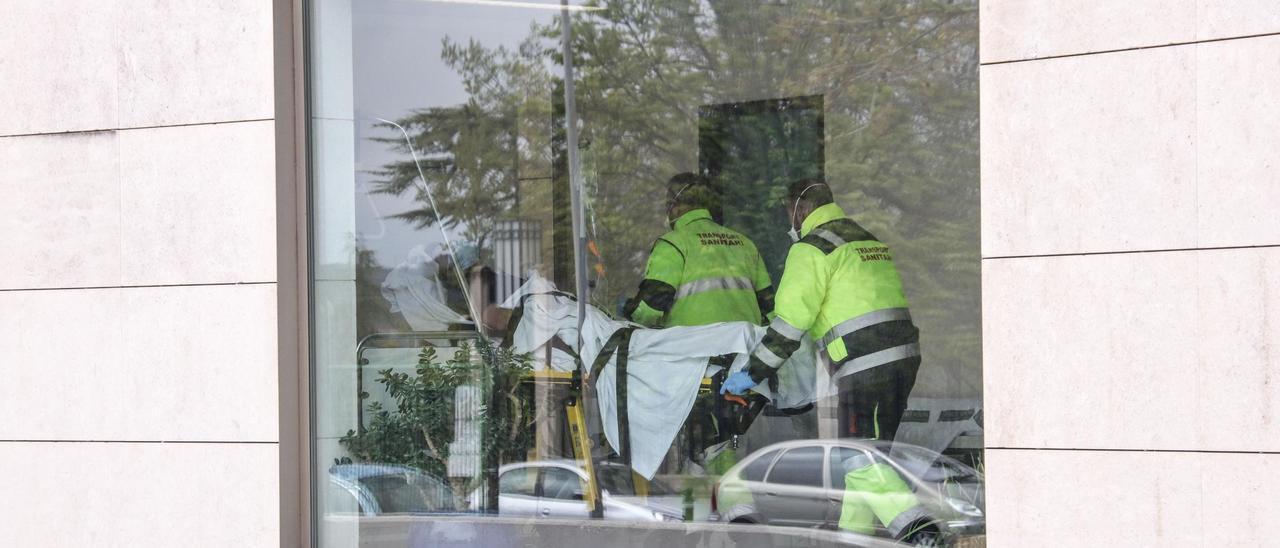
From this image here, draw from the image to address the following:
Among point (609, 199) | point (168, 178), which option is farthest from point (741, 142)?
point (168, 178)

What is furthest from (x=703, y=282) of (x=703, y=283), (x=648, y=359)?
(x=648, y=359)

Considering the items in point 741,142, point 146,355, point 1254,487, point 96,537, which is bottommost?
point 96,537

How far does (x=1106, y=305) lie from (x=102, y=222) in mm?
3177

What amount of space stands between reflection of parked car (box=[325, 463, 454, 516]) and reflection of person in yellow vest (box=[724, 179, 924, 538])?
114 centimetres

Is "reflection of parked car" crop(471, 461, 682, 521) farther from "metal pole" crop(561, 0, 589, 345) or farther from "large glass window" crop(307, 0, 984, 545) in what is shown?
"metal pole" crop(561, 0, 589, 345)

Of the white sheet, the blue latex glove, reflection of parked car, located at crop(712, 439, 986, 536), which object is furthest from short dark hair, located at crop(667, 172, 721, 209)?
reflection of parked car, located at crop(712, 439, 986, 536)

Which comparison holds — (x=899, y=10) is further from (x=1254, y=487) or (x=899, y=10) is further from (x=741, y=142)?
(x=1254, y=487)

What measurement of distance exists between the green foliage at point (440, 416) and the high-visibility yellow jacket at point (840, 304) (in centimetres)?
92

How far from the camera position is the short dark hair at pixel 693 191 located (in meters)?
5.97

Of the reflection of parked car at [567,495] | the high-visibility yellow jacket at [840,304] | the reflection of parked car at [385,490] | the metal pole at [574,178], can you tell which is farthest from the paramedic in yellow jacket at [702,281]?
the reflection of parked car at [385,490]

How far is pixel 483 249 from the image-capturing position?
4852mm

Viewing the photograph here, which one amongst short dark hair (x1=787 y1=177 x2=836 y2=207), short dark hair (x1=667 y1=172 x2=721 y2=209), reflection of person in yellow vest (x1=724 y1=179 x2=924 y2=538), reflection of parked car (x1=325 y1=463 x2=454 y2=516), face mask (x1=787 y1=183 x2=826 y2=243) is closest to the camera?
reflection of person in yellow vest (x1=724 y1=179 x2=924 y2=538)

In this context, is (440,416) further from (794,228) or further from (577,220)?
(794,228)

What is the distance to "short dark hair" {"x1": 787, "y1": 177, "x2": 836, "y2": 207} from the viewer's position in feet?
16.4
